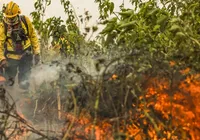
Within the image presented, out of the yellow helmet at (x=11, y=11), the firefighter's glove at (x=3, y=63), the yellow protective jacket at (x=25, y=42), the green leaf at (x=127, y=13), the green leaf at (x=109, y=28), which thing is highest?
the yellow helmet at (x=11, y=11)

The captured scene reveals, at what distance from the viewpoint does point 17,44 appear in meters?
8.73

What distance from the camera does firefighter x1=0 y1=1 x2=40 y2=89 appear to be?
8.54 metres

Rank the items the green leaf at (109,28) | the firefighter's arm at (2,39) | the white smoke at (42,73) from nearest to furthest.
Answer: the green leaf at (109,28) → the white smoke at (42,73) → the firefighter's arm at (2,39)

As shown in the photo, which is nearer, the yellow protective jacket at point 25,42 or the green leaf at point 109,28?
the green leaf at point 109,28

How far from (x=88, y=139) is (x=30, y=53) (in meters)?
4.79

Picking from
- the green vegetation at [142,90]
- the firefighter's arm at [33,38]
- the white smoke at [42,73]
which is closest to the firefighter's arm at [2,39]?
the firefighter's arm at [33,38]

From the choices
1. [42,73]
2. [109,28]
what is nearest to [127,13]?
[109,28]

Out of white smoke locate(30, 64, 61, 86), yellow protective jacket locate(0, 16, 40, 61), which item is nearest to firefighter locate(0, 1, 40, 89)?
yellow protective jacket locate(0, 16, 40, 61)

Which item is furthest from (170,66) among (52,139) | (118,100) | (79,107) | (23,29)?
(23,29)

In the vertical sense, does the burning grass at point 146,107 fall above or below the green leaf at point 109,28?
below

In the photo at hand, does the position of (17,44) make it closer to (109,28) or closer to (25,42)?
(25,42)

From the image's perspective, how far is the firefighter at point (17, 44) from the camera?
28.0 feet

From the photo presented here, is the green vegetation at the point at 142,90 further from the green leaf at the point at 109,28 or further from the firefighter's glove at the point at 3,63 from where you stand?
the firefighter's glove at the point at 3,63

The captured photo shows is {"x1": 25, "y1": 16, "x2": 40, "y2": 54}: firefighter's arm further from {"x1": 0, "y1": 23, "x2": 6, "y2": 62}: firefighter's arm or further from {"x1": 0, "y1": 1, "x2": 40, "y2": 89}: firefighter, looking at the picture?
{"x1": 0, "y1": 23, "x2": 6, "y2": 62}: firefighter's arm
